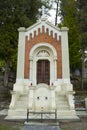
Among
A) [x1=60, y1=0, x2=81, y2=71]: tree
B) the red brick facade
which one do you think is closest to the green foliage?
[x1=60, y1=0, x2=81, y2=71]: tree

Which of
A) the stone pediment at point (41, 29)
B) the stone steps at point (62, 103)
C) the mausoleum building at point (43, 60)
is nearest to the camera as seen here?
the stone steps at point (62, 103)

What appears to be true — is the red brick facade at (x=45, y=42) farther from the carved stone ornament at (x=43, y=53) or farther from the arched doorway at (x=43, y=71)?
the arched doorway at (x=43, y=71)

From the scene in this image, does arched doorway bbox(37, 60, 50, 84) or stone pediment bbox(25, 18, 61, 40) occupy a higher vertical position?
stone pediment bbox(25, 18, 61, 40)

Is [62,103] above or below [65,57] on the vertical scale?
below

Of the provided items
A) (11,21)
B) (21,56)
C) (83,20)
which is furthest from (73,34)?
(21,56)

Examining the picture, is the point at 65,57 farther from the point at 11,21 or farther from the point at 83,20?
the point at 11,21

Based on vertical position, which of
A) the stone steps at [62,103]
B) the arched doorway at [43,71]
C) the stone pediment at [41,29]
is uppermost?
the stone pediment at [41,29]

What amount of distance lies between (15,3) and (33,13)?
125 inches

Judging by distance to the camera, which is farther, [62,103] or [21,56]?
[21,56]

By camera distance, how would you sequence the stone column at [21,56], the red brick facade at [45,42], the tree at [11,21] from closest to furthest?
the stone column at [21,56] → the red brick facade at [45,42] → the tree at [11,21]

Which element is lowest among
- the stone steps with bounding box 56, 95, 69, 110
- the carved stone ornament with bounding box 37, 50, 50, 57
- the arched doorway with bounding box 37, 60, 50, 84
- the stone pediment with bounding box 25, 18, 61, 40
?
the stone steps with bounding box 56, 95, 69, 110

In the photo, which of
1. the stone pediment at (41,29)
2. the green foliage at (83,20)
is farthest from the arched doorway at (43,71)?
the green foliage at (83,20)

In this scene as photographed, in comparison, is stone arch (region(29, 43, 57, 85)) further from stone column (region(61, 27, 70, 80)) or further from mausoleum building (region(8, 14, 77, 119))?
stone column (region(61, 27, 70, 80))


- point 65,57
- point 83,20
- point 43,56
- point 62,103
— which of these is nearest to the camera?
point 62,103
